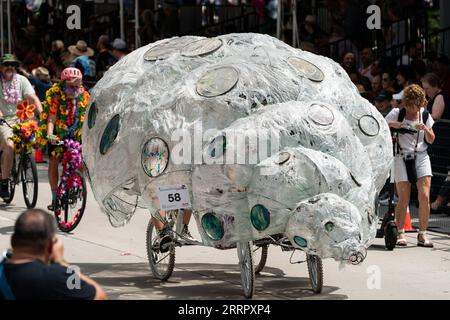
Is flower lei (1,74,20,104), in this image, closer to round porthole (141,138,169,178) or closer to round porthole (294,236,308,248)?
round porthole (141,138,169,178)

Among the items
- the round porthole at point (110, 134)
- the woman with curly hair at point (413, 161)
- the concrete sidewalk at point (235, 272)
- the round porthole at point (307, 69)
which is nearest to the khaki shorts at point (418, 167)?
the woman with curly hair at point (413, 161)

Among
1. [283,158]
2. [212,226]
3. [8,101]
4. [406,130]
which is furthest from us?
[8,101]

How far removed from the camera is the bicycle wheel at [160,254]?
10.8 m

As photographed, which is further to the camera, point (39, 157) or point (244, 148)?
point (39, 157)

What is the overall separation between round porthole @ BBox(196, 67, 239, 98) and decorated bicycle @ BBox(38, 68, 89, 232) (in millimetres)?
4010

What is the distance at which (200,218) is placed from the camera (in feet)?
31.4

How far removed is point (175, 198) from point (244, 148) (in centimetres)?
72

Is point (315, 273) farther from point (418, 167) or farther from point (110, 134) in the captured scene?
point (418, 167)

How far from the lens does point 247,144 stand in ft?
30.8

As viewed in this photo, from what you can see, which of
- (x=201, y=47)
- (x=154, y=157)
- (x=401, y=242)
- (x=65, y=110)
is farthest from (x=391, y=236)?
(x=65, y=110)

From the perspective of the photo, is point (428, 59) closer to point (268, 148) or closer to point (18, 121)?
point (18, 121)

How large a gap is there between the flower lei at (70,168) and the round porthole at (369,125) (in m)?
4.61

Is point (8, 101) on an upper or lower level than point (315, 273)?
upper

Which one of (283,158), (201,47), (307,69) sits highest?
(201,47)
